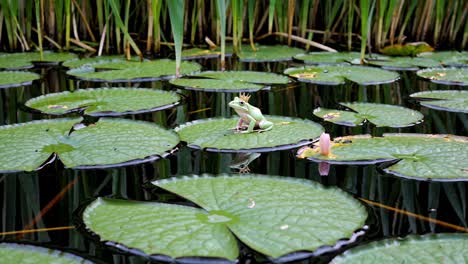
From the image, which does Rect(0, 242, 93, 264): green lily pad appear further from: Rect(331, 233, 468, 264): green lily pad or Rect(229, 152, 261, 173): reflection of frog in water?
Rect(229, 152, 261, 173): reflection of frog in water

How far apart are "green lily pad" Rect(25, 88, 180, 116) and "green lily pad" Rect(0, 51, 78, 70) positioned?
3.78 feet

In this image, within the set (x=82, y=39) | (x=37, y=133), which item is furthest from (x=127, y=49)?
(x=37, y=133)

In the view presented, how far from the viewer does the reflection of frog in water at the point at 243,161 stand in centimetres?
194

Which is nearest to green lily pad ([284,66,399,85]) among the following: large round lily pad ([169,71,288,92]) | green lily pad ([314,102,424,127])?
large round lily pad ([169,71,288,92])

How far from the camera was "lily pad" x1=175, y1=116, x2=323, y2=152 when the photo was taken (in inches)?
83.4

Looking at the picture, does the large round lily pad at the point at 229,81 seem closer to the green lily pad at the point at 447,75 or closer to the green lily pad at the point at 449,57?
the green lily pad at the point at 447,75

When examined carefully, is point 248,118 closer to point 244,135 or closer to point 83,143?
point 244,135

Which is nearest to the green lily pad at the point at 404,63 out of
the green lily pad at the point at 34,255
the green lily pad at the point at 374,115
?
the green lily pad at the point at 374,115

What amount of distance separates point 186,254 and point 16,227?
525mm

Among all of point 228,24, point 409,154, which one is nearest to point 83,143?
point 409,154

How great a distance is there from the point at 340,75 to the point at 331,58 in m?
0.75

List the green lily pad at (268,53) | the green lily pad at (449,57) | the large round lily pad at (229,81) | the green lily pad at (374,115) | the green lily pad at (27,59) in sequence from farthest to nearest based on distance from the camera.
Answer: the green lily pad at (268,53), the green lily pad at (449,57), the green lily pad at (27,59), the large round lily pad at (229,81), the green lily pad at (374,115)

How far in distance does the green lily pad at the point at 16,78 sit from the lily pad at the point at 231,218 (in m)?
2.03

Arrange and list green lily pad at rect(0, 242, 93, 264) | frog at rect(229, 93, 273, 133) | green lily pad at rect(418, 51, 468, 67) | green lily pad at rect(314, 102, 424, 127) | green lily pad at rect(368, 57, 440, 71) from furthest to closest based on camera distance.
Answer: green lily pad at rect(418, 51, 468, 67), green lily pad at rect(368, 57, 440, 71), green lily pad at rect(314, 102, 424, 127), frog at rect(229, 93, 273, 133), green lily pad at rect(0, 242, 93, 264)
